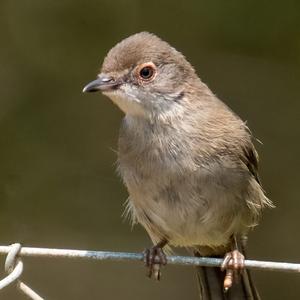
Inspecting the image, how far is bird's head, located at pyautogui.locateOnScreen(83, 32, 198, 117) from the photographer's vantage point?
427cm

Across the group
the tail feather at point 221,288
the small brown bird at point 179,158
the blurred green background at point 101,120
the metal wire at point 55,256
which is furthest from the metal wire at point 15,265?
the blurred green background at point 101,120

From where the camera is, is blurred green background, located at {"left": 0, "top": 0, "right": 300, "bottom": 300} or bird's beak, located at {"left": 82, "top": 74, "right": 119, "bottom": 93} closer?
bird's beak, located at {"left": 82, "top": 74, "right": 119, "bottom": 93}

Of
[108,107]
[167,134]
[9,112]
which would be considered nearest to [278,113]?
[108,107]

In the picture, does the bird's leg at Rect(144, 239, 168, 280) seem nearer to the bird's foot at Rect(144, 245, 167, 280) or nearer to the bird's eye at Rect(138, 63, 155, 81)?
the bird's foot at Rect(144, 245, 167, 280)

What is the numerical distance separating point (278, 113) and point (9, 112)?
1.72 meters

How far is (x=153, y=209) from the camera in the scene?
4336 millimetres

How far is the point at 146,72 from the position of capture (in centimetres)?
435

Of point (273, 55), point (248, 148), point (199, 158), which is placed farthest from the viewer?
point (273, 55)

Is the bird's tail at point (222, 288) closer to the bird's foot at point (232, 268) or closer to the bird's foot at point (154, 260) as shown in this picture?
the bird's foot at point (232, 268)

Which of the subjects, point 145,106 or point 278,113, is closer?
point 145,106

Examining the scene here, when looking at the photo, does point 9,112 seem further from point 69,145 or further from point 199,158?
point 199,158

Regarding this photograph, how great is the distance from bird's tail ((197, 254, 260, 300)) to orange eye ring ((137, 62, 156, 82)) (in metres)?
0.90

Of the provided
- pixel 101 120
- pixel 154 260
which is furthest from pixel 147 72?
pixel 101 120

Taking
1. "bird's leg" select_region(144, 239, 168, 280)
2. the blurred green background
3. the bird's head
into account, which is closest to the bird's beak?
the bird's head
